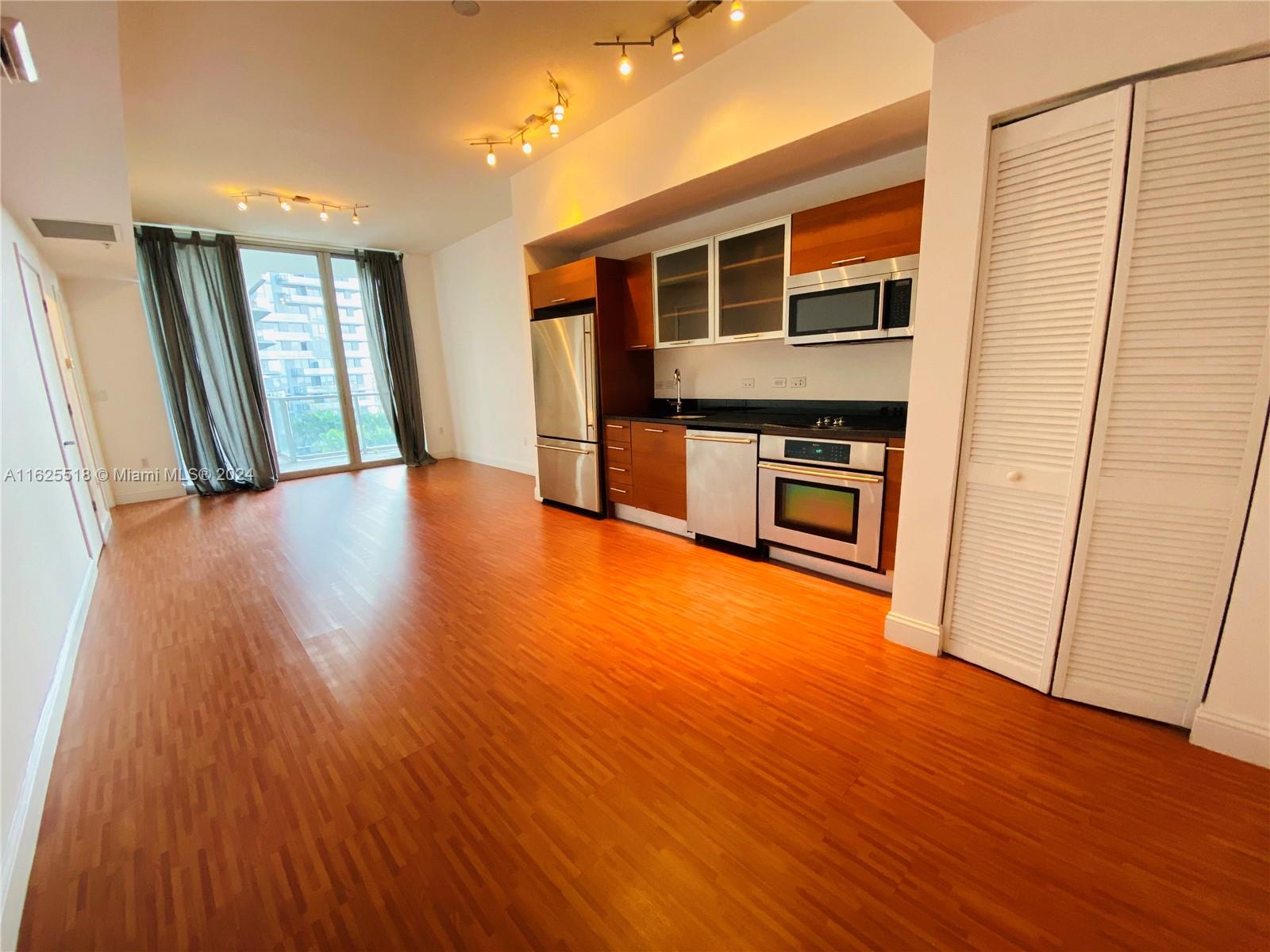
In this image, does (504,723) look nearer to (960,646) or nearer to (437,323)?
(960,646)

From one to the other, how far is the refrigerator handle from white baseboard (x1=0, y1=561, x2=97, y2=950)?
10.7 feet

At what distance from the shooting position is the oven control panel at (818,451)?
2.73m

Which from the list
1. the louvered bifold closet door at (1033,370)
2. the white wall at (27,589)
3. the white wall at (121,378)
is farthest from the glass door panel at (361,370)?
the louvered bifold closet door at (1033,370)

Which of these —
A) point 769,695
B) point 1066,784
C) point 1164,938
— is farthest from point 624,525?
point 1164,938

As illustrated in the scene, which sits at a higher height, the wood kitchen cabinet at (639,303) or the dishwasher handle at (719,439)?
the wood kitchen cabinet at (639,303)

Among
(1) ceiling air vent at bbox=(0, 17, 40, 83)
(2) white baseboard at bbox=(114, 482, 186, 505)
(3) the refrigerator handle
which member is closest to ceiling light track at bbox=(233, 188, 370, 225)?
(3) the refrigerator handle

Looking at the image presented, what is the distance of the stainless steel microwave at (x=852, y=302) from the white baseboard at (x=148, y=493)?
7.01 metres

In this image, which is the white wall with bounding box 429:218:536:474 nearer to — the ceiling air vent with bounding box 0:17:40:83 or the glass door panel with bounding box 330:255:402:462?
the glass door panel with bounding box 330:255:402:462

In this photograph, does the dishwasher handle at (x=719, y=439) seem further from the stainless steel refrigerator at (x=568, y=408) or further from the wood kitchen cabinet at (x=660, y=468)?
the stainless steel refrigerator at (x=568, y=408)

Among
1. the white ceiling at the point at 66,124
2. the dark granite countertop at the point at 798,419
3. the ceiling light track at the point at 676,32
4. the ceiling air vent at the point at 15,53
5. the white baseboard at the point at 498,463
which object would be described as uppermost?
the ceiling light track at the point at 676,32

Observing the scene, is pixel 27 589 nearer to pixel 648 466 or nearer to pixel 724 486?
pixel 648 466

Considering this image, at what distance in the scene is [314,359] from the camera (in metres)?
6.62

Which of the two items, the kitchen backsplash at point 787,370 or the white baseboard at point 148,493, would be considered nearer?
the kitchen backsplash at point 787,370

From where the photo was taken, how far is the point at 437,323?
298 inches
